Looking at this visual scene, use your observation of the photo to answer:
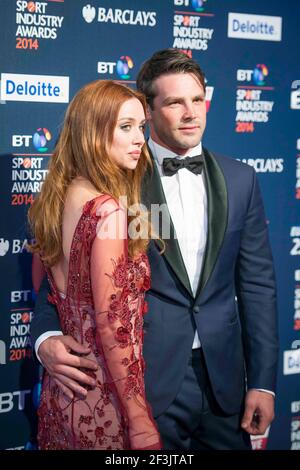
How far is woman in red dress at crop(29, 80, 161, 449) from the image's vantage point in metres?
1.89

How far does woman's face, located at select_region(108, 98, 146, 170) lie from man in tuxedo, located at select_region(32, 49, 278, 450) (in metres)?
0.24

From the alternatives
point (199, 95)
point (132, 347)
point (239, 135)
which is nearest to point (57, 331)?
point (132, 347)

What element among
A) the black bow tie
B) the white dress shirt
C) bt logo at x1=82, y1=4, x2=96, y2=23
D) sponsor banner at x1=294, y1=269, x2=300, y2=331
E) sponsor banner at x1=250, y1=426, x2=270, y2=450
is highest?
bt logo at x1=82, y1=4, x2=96, y2=23

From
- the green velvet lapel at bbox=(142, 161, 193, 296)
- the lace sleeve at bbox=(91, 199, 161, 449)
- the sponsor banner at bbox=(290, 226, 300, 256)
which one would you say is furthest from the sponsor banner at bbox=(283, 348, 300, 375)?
the lace sleeve at bbox=(91, 199, 161, 449)

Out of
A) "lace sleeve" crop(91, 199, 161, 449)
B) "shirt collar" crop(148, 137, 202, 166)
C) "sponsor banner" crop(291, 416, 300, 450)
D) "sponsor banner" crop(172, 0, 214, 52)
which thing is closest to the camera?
"lace sleeve" crop(91, 199, 161, 449)

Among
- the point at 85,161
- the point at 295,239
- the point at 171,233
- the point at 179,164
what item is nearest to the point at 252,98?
the point at 295,239

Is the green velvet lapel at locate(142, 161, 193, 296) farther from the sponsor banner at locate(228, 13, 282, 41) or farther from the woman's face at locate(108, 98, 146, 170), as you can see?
the sponsor banner at locate(228, 13, 282, 41)

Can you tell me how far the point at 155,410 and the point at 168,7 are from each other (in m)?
1.61

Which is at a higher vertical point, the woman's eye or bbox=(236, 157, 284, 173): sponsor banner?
the woman's eye

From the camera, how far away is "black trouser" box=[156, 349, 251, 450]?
7.57 feet

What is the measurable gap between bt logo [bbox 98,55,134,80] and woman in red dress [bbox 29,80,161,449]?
20.9 inches

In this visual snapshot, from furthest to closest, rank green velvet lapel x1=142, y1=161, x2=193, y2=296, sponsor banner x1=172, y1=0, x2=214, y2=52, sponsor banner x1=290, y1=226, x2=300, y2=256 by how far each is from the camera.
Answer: sponsor banner x1=290, y1=226, x2=300, y2=256, sponsor banner x1=172, y1=0, x2=214, y2=52, green velvet lapel x1=142, y1=161, x2=193, y2=296

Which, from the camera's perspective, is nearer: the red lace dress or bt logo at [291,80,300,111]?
the red lace dress

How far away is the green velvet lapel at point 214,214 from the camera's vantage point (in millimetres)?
2275
